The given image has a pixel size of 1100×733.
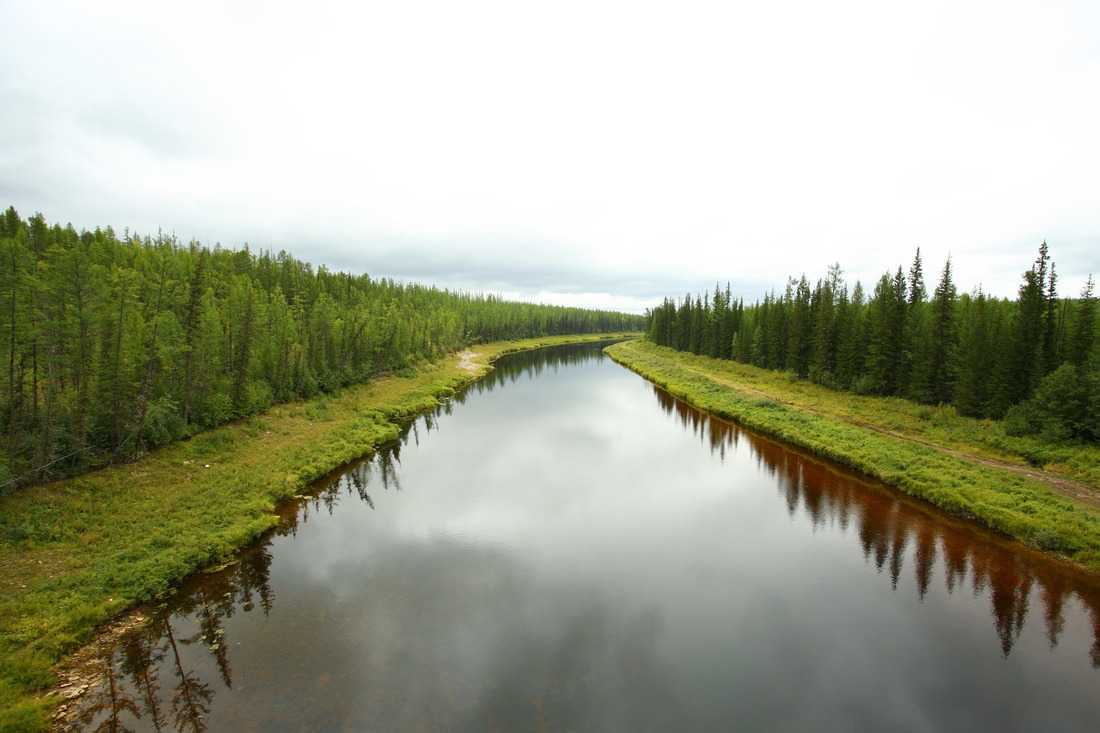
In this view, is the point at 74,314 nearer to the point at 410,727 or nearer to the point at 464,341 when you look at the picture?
the point at 410,727

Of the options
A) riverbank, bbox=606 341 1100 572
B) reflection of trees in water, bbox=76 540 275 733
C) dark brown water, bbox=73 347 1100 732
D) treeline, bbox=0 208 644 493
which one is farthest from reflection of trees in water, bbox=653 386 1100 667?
treeline, bbox=0 208 644 493

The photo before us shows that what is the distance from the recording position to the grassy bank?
422 inches

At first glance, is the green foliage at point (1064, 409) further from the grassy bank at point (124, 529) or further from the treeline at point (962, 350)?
the grassy bank at point (124, 529)

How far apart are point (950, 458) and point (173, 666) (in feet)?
112

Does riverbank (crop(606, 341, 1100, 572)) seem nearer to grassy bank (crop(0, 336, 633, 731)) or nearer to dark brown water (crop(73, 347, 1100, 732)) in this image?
dark brown water (crop(73, 347, 1100, 732))

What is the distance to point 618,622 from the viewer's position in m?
13.1

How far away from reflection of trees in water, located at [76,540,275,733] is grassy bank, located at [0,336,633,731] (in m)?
0.92

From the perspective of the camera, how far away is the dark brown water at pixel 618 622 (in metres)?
10.1

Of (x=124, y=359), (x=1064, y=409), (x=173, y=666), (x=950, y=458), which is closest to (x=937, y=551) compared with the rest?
(x=950, y=458)

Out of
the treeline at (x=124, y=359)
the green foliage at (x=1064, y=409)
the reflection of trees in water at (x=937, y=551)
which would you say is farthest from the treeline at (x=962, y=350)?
the treeline at (x=124, y=359)

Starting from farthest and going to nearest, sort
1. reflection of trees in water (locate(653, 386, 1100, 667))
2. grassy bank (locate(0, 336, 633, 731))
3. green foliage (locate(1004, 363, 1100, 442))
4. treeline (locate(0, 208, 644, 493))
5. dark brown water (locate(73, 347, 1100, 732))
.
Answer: green foliage (locate(1004, 363, 1100, 442)), treeline (locate(0, 208, 644, 493)), reflection of trees in water (locate(653, 386, 1100, 667)), grassy bank (locate(0, 336, 633, 731)), dark brown water (locate(73, 347, 1100, 732))

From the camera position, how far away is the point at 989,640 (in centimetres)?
1245

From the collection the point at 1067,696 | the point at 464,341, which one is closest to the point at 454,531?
the point at 1067,696

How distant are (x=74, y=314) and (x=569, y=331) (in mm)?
157089
